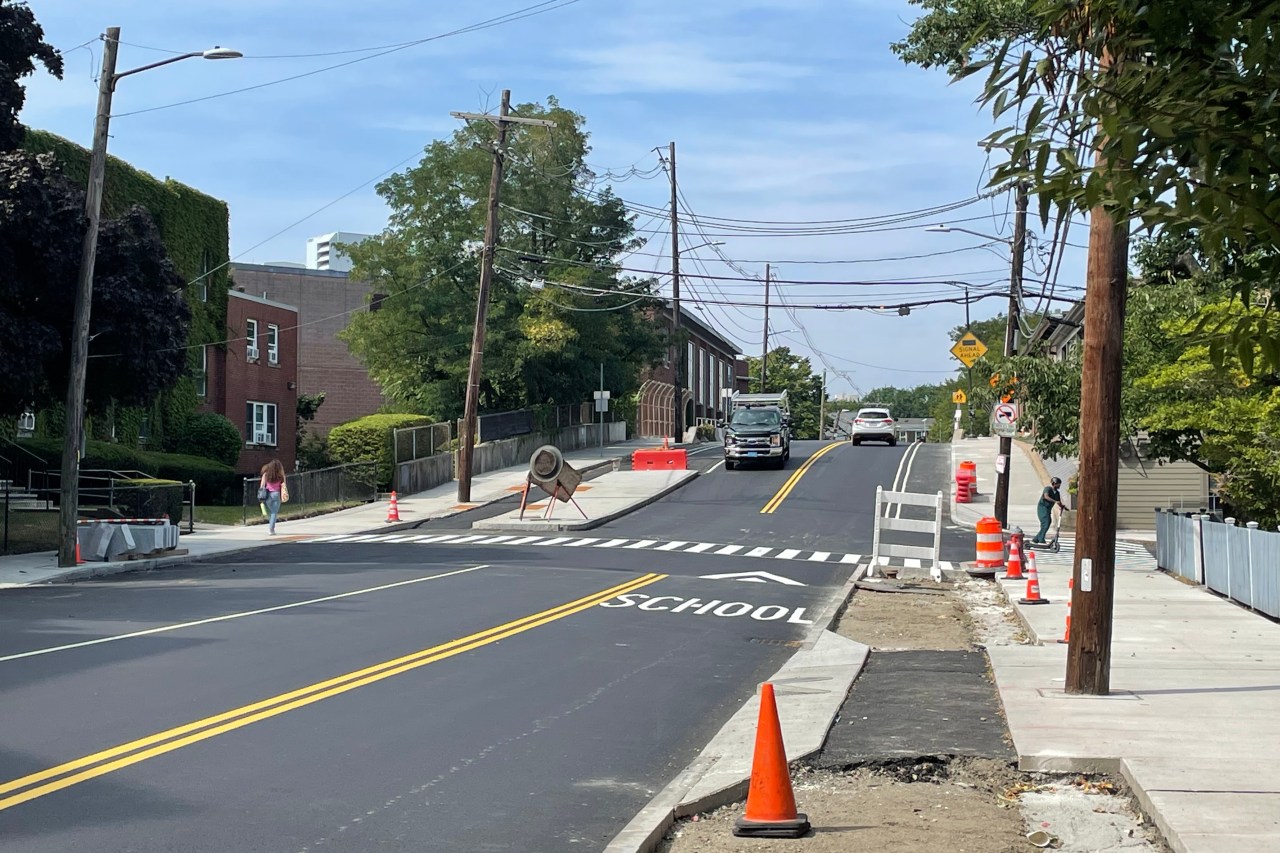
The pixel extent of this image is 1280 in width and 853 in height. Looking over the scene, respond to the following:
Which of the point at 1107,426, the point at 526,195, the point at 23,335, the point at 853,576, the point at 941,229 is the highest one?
the point at 526,195

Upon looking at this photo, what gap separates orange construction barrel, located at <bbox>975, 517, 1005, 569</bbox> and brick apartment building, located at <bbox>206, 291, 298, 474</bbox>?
1240 inches

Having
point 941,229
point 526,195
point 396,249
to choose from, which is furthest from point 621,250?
point 941,229

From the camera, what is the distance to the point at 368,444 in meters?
45.5

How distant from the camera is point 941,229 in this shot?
36.0m

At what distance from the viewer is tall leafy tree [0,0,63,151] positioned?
2553cm

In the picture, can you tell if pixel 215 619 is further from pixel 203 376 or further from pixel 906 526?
pixel 203 376

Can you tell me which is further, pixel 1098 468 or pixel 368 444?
pixel 368 444

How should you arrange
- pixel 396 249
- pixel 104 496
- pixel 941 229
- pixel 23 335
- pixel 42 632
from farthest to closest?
pixel 396 249, pixel 941 229, pixel 104 496, pixel 23 335, pixel 42 632

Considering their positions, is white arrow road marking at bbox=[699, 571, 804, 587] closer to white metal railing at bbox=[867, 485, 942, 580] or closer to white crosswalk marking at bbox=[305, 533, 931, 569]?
white metal railing at bbox=[867, 485, 942, 580]

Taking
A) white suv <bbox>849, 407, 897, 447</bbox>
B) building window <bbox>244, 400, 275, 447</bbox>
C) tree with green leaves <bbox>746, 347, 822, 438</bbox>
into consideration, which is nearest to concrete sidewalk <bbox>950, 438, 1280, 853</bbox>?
building window <bbox>244, 400, 275, 447</bbox>

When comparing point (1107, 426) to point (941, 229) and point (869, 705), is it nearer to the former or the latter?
point (869, 705)

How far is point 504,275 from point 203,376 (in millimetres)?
14125

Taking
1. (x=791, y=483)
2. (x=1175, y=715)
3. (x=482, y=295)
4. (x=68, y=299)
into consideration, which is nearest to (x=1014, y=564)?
(x=1175, y=715)

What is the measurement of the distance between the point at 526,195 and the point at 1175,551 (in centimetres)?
3786
